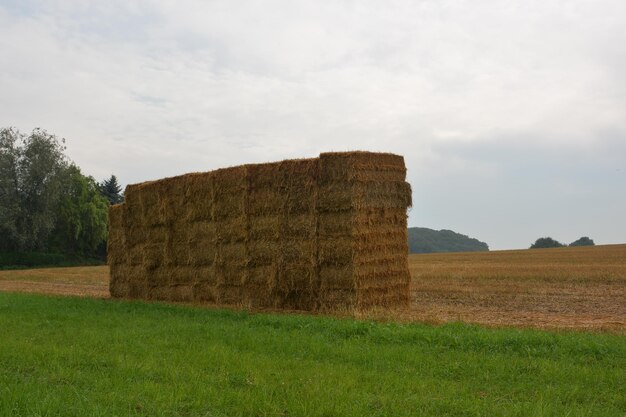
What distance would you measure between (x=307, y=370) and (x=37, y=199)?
55.0 m

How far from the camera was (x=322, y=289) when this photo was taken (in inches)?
564

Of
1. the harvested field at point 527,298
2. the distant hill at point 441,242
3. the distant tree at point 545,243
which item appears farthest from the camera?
the distant hill at point 441,242

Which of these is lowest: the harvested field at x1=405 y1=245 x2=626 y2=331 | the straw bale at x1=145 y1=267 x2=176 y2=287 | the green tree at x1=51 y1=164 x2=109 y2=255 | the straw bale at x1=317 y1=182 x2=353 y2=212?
the harvested field at x1=405 y1=245 x2=626 y2=331

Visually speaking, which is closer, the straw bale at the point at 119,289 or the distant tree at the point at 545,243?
the straw bale at the point at 119,289

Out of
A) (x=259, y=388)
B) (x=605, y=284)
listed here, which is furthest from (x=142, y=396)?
(x=605, y=284)

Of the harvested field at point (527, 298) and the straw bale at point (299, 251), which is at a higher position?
the straw bale at point (299, 251)

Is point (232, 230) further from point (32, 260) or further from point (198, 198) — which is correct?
point (32, 260)

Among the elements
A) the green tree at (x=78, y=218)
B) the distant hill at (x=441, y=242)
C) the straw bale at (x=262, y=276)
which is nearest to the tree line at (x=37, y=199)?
the green tree at (x=78, y=218)

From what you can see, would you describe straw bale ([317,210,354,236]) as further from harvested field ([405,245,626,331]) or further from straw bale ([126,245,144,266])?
straw bale ([126,245,144,266])

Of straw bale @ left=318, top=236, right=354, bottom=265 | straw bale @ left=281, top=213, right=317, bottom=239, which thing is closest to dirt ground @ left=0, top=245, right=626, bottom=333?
straw bale @ left=318, top=236, right=354, bottom=265

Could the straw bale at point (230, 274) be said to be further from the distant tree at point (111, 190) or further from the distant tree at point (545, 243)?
the distant tree at point (545, 243)

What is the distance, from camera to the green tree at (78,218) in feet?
194

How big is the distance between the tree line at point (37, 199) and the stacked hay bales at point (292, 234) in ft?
135

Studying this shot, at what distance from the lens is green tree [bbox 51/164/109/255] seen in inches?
2329
